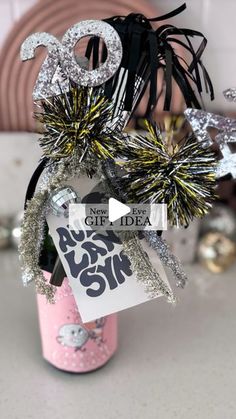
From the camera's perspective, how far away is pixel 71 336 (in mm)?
571

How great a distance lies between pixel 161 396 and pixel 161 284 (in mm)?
155

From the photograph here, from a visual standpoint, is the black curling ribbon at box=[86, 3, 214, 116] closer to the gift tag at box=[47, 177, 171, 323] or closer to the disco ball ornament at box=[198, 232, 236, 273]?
the gift tag at box=[47, 177, 171, 323]

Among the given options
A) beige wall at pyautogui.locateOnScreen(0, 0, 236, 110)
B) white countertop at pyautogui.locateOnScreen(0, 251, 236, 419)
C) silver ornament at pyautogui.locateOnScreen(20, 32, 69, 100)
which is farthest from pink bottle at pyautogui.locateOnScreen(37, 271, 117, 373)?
beige wall at pyautogui.locateOnScreen(0, 0, 236, 110)

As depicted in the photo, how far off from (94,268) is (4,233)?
36 centimetres

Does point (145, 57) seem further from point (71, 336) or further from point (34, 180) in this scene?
point (71, 336)

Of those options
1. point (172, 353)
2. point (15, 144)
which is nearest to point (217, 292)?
point (172, 353)

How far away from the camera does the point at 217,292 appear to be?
75 cm

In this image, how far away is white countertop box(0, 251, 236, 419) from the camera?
0.55 metres

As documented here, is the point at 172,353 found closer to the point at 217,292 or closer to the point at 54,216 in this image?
the point at 217,292

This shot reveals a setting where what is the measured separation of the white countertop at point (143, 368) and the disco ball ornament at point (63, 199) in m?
0.23

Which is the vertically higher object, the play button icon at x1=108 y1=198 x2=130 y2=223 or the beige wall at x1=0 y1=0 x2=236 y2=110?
the beige wall at x1=0 y1=0 x2=236 y2=110

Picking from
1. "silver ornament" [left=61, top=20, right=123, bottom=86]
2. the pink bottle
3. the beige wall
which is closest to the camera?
"silver ornament" [left=61, top=20, right=123, bottom=86]

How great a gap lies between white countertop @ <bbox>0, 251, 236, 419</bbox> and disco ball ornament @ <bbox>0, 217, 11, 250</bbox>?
102mm

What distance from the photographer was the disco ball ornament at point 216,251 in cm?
79
